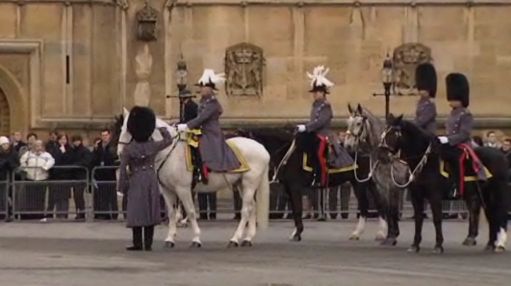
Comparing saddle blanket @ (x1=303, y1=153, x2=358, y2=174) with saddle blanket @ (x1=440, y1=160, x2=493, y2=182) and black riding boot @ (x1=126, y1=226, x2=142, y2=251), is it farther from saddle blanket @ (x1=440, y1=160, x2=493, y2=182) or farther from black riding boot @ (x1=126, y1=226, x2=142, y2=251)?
black riding boot @ (x1=126, y1=226, x2=142, y2=251)

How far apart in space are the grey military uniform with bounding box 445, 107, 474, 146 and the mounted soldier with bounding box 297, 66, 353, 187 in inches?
111

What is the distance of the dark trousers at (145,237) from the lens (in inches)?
899

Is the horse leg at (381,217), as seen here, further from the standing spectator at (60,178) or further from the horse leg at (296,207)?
→ the standing spectator at (60,178)

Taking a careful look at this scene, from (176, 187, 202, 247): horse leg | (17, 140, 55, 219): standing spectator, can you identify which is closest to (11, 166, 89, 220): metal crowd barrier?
(17, 140, 55, 219): standing spectator

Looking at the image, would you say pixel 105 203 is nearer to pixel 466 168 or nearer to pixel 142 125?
pixel 142 125

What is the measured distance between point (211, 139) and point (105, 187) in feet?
29.3

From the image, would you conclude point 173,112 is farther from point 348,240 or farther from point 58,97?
point 348,240

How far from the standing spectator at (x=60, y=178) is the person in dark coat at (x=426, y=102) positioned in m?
9.86

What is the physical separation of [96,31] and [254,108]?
13.7 ft

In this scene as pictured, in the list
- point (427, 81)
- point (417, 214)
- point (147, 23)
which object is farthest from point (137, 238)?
point (147, 23)

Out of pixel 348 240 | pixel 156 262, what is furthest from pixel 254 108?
pixel 156 262

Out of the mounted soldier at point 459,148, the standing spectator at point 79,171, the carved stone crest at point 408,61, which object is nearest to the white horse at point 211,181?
the mounted soldier at point 459,148

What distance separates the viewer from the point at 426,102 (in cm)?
2391

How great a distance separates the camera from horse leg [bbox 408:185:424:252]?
22.8 metres
